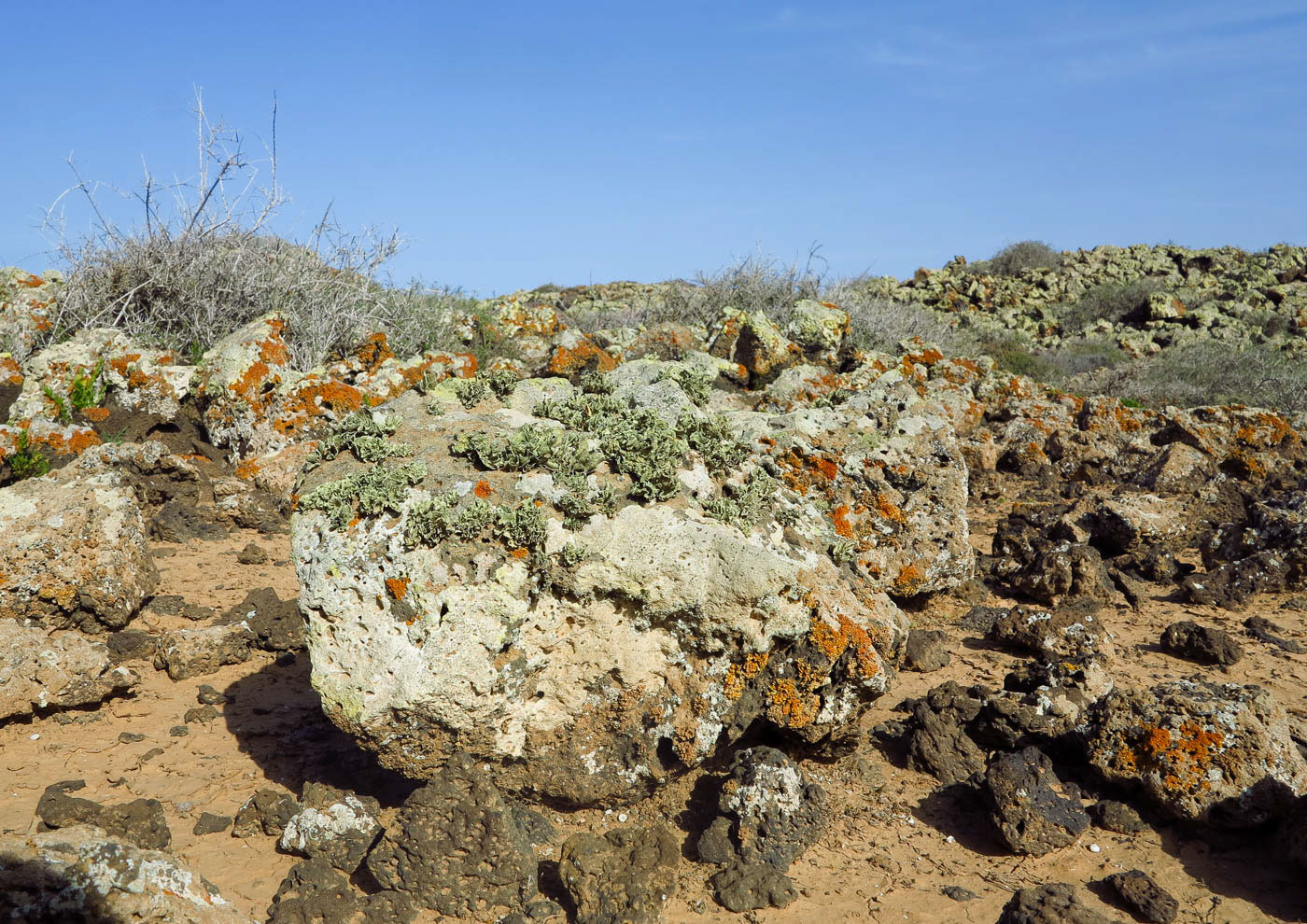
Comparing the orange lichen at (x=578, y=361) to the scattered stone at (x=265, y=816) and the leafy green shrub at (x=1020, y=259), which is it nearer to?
the scattered stone at (x=265, y=816)

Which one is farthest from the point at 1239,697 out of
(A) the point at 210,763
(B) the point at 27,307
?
(B) the point at 27,307

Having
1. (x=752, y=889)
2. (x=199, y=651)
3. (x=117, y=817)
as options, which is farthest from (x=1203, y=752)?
(x=199, y=651)

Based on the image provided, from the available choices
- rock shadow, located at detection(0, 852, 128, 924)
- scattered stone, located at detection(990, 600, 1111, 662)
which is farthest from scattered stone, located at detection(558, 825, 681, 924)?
scattered stone, located at detection(990, 600, 1111, 662)

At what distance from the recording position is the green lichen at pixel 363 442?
4816 mm

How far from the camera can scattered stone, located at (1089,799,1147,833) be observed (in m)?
4.54

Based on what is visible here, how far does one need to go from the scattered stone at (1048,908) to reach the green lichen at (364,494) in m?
3.41

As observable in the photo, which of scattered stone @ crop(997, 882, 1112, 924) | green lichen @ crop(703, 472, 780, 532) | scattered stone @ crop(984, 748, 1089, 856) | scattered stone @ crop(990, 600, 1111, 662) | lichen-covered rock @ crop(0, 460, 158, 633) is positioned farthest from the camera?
lichen-covered rock @ crop(0, 460, 158, 633)

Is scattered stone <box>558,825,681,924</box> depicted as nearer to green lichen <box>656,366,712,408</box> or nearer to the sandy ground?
the sandy ground

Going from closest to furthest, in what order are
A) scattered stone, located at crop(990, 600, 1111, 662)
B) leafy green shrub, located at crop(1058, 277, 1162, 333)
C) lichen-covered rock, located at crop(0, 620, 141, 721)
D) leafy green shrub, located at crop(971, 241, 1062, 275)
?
1. lichen-covered rock, located at crop(0, 620, 141, 721)
2. scattered stone, located at crop(990, 600, 1111, 662)
3. leafy green shrub, located at crop(1058, 277, 1162, 333)
4. leafy green shrub, located at crop(971, 241, 1062, 275)

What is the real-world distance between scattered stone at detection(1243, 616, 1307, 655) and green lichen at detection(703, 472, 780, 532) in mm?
4632

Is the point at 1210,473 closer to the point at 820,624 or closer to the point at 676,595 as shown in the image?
the point at 820,624

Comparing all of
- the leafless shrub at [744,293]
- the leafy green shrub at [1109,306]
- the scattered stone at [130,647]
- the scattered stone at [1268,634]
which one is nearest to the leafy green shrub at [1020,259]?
the leafy green shrub at [1109,306]

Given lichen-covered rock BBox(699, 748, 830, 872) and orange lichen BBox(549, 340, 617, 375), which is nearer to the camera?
lichen-covered rock BBox(699, 748, 830, 872)

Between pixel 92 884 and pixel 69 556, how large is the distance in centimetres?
467
